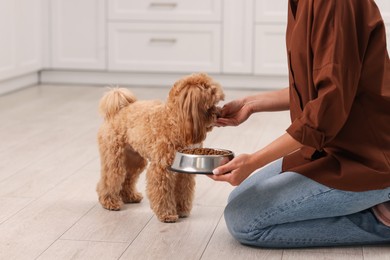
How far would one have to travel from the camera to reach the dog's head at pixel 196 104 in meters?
2.43

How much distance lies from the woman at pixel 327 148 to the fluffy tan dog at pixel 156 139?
0.14m

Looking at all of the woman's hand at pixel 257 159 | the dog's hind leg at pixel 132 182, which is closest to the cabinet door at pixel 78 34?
the dog's hind leg at pixel 132 182

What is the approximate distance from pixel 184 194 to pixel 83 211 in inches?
14.2

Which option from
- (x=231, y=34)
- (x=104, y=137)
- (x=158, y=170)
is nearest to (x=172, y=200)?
(x=158, y=170)

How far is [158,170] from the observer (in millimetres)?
2592

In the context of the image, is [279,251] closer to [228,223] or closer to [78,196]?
[228,223]

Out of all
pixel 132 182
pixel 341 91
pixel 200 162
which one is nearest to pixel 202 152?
pixel 200 162

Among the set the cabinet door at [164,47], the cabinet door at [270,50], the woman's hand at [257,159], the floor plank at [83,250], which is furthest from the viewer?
the cabinet door at [164,47]

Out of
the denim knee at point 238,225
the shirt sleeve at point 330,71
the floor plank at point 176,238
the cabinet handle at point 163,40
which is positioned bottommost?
the floor plank at point 176,238

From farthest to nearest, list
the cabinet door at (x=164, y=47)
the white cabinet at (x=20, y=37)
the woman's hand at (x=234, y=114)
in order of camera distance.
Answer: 1. the cabinet door at (x=164, y=47)
2. the white cabinet at (x=20, y=37)
3. the woman's hand at (x=234, y=114)

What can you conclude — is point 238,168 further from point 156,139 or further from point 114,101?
point 114,101

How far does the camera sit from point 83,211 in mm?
2770

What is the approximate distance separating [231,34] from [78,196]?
2647mm

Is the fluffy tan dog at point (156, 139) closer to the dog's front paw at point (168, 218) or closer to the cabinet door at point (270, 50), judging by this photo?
the dog's front paw at point (168, 218)
